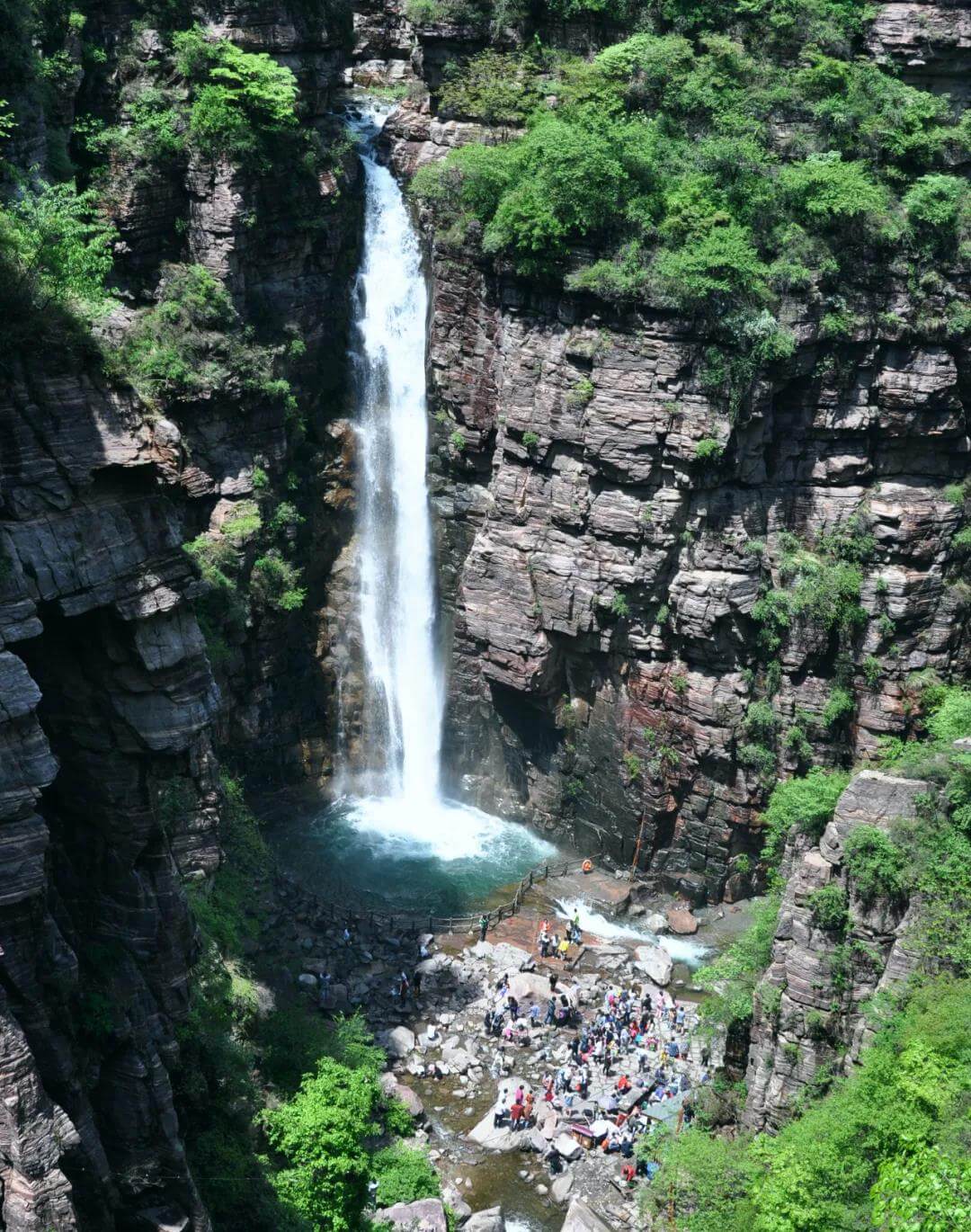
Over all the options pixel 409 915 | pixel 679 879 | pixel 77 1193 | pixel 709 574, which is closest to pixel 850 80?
pixel 709 574

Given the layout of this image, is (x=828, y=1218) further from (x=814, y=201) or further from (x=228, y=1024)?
→ (x=814, y=201)

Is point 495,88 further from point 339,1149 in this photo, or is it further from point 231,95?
point 339,1149

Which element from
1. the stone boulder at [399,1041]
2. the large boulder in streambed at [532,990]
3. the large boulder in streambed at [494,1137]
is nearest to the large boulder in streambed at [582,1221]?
the large boulder in streambed at [494,1137]

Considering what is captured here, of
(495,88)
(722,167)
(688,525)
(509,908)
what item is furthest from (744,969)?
(495,88)

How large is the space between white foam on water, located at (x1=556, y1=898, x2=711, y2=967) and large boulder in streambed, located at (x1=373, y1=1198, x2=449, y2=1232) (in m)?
11.5

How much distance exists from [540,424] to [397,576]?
758 cm

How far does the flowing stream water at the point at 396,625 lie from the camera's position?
1574 inches

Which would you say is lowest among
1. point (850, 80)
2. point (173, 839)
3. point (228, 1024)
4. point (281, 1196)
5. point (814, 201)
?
point (281, 1196)

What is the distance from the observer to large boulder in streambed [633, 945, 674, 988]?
35.2 metres

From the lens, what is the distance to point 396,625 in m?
43.2

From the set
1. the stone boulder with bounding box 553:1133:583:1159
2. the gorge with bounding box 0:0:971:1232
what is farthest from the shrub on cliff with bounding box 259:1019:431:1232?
the stone boulder with bounding box 553:1133:583:1159

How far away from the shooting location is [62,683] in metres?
18.4

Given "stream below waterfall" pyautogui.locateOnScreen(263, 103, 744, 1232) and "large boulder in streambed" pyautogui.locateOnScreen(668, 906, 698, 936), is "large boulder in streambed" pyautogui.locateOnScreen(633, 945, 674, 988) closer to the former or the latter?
"stream below waterfall" pyautogui.locateOnScreen(263, 103, 744, 1232)

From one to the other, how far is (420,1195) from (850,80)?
1162 inches
